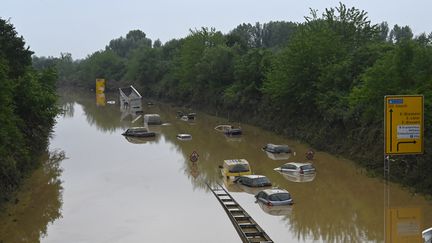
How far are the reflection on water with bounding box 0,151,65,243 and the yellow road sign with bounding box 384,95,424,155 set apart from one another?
18143mm

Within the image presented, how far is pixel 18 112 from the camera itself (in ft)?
138

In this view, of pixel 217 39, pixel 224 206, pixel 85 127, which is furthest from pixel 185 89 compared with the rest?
pixel 224 206

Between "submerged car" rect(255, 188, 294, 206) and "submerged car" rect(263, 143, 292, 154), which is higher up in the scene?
"submerged car" rect(263, 143, 292, 154)

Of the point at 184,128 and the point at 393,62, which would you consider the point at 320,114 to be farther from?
the point at 184,128

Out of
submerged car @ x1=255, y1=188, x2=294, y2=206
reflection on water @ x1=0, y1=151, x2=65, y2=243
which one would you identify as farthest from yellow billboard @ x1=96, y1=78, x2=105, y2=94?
submerged car @ x1=255, y1=188, x2=294, y2=206

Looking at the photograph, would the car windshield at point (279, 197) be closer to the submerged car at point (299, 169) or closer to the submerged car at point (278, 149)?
the submerged car at point (299, 169)

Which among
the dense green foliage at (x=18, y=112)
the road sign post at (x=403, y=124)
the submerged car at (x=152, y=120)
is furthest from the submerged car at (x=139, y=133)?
the road sign post at (x=403, y=124)

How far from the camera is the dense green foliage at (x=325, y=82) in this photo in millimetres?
37938

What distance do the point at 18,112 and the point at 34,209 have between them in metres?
13.0

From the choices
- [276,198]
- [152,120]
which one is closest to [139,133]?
[152,120]

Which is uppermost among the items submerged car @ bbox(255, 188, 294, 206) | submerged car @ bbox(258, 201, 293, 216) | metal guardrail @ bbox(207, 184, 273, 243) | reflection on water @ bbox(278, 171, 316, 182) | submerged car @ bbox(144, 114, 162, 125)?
submerged car @ bbox(144, 114, 162, 125)

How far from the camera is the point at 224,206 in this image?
3128cm

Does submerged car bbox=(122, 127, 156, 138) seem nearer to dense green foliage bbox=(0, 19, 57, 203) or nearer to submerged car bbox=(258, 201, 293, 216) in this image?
dense green foliage bbox=(0, 19, 57, 203)

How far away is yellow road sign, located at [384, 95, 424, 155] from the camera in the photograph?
1119 inches
